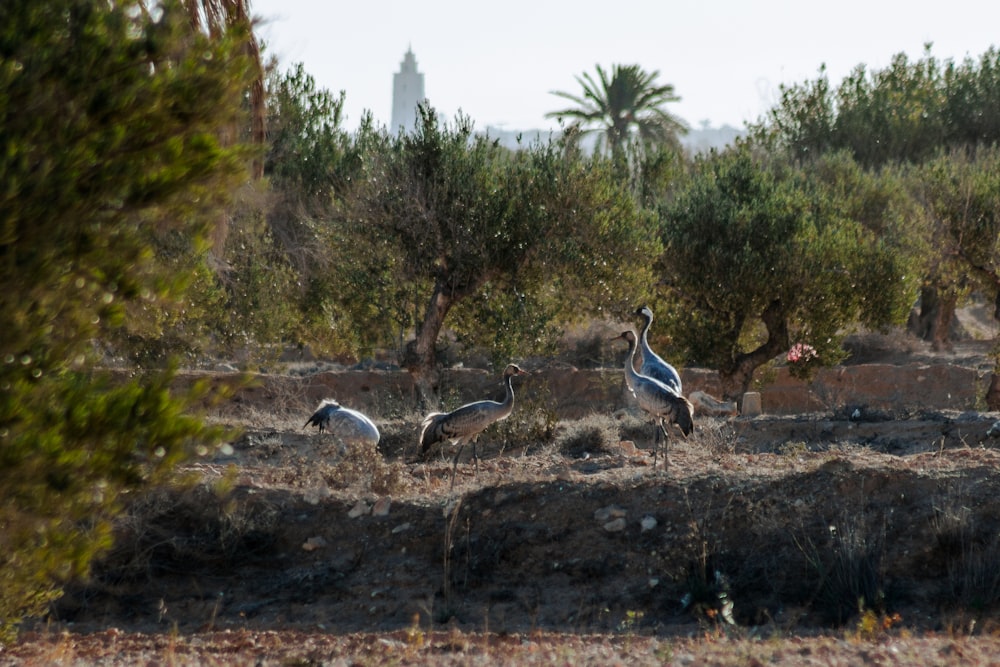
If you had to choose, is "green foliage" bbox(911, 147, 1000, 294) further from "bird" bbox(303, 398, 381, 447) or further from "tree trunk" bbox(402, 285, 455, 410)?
"bird" bbox(303, 398, 381, 447)

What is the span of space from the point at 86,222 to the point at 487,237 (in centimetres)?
1280

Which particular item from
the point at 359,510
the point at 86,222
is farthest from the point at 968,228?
the point at 86,222

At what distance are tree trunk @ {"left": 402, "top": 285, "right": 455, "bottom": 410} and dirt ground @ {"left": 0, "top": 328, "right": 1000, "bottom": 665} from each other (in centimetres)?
613

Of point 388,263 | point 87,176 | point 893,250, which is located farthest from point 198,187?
point 893,250

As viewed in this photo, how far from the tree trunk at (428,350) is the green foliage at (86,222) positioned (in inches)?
496

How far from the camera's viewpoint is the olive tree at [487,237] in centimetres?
1733

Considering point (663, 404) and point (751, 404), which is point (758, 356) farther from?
point (663, 404)

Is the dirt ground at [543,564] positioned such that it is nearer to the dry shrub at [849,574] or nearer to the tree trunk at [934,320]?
the dry shrub at [849,574]

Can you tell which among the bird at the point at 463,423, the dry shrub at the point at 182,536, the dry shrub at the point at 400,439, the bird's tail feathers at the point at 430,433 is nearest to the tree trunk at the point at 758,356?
the dry shrub at the point at 400,439

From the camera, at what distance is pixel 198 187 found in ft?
16.0

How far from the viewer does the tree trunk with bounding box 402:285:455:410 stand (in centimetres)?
1784

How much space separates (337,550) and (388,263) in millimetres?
8259

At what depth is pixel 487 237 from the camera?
17.4 meters

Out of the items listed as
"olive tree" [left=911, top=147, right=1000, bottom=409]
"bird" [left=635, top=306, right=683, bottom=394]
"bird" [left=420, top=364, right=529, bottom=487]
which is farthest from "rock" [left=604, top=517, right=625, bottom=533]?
"olive tree" [left=911, top=147, right=1000, bottom=409]
